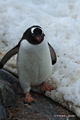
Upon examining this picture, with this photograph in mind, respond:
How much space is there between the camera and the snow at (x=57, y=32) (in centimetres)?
321

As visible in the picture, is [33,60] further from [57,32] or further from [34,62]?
[57,32]

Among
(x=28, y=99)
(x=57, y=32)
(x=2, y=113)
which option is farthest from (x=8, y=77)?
(x=57, y=32)

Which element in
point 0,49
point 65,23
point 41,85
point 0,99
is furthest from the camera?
point 65,23

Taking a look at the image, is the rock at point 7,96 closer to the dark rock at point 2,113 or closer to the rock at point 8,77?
the dark rock at point 2,113

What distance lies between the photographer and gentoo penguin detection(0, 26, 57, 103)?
2.84 metres

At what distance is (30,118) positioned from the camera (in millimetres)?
2795

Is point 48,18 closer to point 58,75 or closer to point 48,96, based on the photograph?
point 58,75

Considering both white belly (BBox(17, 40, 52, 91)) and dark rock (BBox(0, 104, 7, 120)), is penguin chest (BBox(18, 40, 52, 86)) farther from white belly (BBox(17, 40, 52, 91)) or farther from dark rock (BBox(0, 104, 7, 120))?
dark rock (BBox(0, 104, 7, 120))

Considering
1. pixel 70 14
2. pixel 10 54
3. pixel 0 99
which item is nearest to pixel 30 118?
pixel 0 99

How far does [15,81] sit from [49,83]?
0.48 meters

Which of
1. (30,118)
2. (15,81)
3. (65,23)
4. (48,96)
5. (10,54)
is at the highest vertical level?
(65,23)

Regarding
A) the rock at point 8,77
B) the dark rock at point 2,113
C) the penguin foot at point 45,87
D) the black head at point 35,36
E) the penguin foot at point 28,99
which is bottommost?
the dark rock at point 2,113

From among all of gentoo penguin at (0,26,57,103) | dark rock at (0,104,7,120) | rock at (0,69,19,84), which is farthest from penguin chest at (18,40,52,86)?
dark rock at (0,104,7,120)

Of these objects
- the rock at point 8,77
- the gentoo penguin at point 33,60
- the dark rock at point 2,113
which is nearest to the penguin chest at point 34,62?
the gentoo penguin at point 33,60
